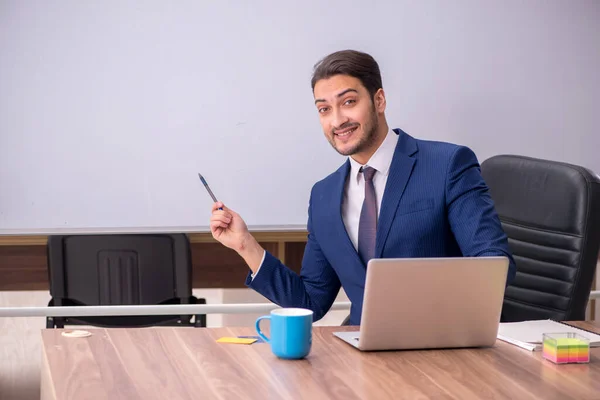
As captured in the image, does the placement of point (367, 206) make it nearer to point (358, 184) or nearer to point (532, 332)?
point (358, 184)

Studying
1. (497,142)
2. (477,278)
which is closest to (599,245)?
(477,278)

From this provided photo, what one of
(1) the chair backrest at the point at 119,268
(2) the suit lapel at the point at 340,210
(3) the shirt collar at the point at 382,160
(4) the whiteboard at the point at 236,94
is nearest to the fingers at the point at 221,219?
(2) the suit lapel at the point at 340,210

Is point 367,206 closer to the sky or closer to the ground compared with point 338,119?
closer to the ground

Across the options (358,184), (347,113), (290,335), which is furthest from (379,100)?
(290,335)

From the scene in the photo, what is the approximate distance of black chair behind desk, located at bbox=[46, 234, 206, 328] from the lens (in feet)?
9.40

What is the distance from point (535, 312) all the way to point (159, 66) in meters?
1.63

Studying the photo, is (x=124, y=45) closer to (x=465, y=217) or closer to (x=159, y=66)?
(x=159, y=66)

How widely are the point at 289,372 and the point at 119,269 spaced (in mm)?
1596

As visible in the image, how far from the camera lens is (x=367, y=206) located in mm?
2172

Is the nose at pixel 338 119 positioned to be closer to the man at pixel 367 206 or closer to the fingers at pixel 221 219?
the man at pixel 367 206

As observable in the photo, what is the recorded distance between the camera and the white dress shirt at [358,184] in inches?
87.4

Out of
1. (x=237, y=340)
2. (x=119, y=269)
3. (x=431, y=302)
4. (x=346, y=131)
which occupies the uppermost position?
(x=346, y=131)

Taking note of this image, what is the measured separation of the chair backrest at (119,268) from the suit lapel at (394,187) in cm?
98

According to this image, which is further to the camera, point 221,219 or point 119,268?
point 119,268
